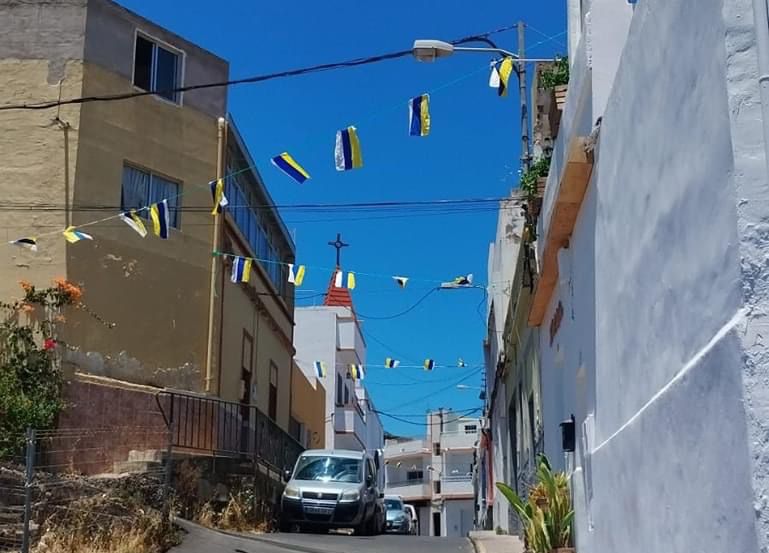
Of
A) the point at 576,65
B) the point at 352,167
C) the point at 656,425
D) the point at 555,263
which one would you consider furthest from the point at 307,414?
the point at 656,425

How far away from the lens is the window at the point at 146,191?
2100 cm

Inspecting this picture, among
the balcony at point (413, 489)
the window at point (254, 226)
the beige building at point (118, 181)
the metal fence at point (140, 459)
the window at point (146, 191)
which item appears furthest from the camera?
the balcony at point (413, 489)

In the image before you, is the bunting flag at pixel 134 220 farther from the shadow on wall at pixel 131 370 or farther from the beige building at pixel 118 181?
the shadow on wall at pixel 131 370

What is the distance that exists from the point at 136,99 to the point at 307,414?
18119mm

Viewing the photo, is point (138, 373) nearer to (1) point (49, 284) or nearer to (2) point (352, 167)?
(1) point (49, 284)

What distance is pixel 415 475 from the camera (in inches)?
2729

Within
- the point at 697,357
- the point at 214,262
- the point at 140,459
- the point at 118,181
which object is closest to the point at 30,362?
the point at 140,459

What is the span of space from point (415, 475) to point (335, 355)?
22.5 m

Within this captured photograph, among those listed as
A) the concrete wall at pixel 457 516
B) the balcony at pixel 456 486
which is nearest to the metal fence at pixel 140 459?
the concrete wall at pixel 457 516

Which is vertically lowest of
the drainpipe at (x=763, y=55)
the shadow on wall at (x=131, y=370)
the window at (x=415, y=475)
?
the window at (x=415, y=475)

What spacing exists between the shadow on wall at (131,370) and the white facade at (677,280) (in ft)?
40.9

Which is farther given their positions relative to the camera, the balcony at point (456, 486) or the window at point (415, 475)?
the window at point (415, 475)

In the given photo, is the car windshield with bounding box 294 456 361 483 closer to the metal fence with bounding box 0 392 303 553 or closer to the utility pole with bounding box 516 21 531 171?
the metal fence with bounding box 0 392 303 553

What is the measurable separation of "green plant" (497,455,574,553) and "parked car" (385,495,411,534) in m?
21.0
